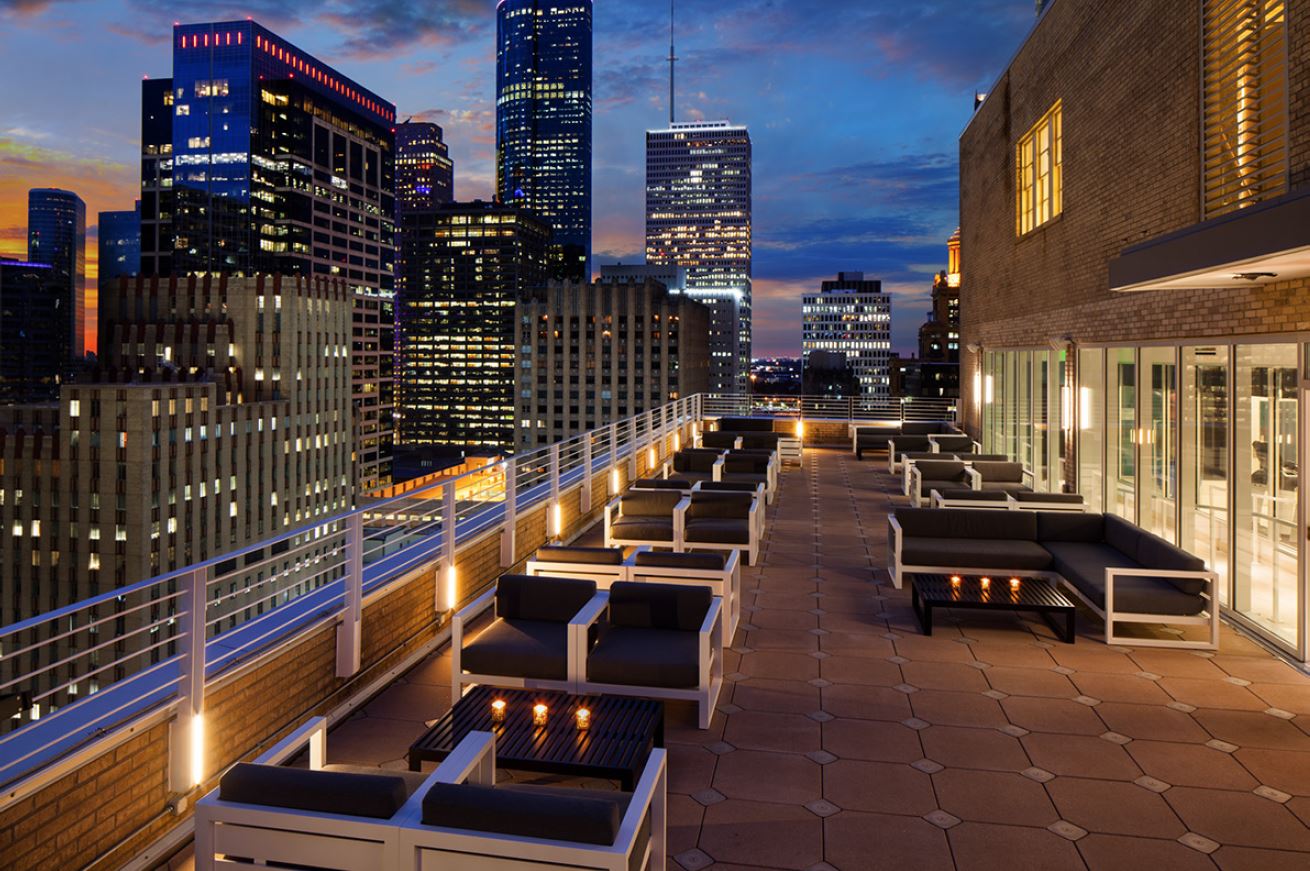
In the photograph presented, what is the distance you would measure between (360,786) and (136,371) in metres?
131

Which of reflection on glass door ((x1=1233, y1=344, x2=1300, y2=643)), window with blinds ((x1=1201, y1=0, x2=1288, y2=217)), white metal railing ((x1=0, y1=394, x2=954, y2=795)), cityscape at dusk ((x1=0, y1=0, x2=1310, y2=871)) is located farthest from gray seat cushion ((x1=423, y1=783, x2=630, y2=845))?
window with blinds ((x1=1201, y1=0, x2=1288, y2=217))

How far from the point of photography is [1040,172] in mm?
13992

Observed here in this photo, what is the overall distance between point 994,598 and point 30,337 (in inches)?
8657

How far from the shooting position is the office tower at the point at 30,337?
587 ft

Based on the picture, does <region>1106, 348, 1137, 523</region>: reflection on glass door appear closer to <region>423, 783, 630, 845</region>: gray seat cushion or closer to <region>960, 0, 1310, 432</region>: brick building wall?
<region>960, 0, 1310, 432</region>: brick building wall

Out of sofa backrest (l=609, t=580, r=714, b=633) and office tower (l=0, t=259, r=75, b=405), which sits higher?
office tower (l=0, t=259, r=75, b=405)

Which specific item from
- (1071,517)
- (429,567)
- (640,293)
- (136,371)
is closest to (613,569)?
(429,567)

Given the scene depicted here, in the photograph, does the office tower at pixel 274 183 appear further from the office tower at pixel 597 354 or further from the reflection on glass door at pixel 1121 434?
the reflection on glass door at pixel 1121 434

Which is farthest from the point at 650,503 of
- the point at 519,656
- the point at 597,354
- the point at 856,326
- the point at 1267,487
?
the point at 856,326

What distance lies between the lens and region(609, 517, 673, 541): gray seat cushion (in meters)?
9.16

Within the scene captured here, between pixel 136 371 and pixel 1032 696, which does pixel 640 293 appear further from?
pixel 1032 696

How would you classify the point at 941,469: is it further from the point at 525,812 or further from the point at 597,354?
the point at 597,354

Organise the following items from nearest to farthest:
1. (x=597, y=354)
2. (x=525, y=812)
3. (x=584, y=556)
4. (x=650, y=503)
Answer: (x=525, y=812) → (x=584, y=556) → (x=650, y=503) → (x=597, y=354)

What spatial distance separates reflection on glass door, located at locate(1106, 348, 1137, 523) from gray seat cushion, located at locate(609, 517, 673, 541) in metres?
5.15
